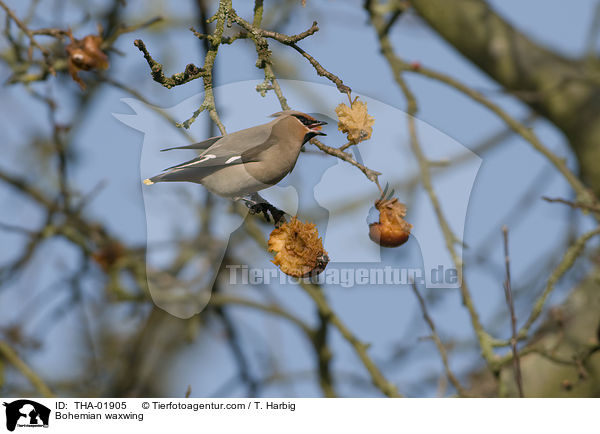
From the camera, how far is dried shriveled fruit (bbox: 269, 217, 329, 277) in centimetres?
84

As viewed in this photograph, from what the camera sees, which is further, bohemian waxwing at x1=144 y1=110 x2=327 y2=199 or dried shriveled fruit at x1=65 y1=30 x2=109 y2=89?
dried shriveled fruit at x1=65 y1=30 x2=109 y2=89

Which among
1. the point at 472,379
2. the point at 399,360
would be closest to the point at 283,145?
the point at 399,360

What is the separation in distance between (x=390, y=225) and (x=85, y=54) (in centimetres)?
106

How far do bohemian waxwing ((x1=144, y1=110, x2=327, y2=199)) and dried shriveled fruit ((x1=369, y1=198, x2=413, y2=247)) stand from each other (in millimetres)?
186

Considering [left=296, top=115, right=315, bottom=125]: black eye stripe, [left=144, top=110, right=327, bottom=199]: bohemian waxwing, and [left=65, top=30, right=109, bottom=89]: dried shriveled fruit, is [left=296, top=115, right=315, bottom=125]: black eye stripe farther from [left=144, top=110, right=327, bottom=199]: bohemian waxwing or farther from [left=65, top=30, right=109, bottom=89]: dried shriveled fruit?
[left=65, top=30, right=109, bottom=89]: dried shriveled fruit

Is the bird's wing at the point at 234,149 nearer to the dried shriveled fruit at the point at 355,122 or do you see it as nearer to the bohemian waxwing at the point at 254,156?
the bohemian waxwing at the point at 254,156

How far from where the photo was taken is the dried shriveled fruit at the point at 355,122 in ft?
2.74

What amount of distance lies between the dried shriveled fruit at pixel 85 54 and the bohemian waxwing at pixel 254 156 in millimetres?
900

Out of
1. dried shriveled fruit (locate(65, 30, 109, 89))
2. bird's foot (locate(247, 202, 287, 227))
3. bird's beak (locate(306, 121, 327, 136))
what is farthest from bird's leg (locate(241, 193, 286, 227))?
dried shriveled fruit (locate(65, 30, 109, 89))

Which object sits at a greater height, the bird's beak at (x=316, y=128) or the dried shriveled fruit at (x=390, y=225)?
the bird's beak at (x=316, y=128)
